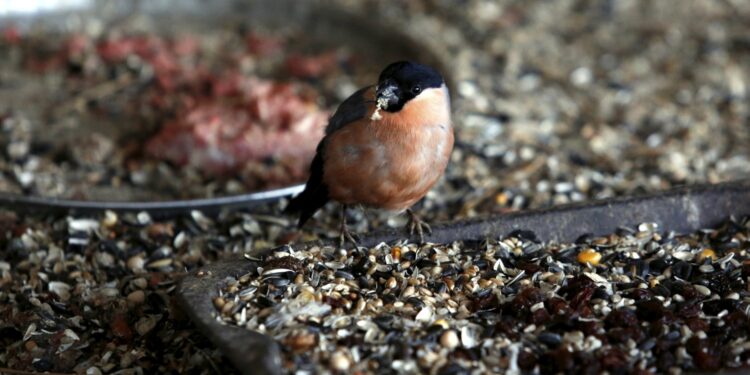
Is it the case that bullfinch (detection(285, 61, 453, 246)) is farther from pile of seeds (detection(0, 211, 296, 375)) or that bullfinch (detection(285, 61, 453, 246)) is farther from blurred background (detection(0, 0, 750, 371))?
blurred background (detection(0, 0, 750, 371))

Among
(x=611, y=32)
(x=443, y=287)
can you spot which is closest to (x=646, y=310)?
(x=443, y=287)

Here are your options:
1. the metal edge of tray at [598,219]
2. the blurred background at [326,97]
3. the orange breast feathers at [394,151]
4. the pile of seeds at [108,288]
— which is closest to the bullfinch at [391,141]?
the orange breast feathers at [394,151]

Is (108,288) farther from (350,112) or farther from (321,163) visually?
(350,112)

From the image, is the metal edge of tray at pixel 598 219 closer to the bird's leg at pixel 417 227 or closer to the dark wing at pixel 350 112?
the bird's leg at pixel 417 227

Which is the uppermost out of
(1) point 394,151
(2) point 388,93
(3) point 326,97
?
(2) point 388,93

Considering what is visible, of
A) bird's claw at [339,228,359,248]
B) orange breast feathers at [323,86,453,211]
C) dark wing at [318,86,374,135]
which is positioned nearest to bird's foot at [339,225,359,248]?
Answer: bird's claw at [339,228,359,248]

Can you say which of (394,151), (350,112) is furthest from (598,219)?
(350,112)

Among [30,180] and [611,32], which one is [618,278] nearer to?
[30,180]
